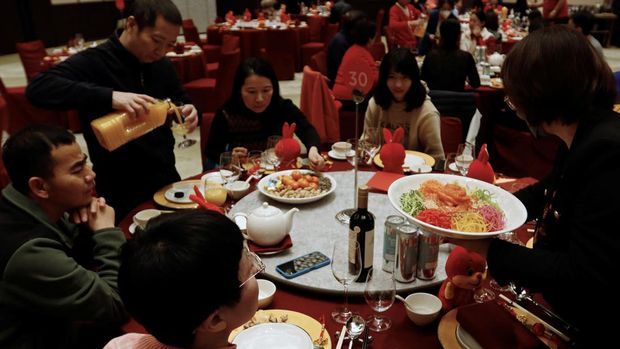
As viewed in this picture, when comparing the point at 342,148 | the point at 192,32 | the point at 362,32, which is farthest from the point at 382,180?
the point at 192,32

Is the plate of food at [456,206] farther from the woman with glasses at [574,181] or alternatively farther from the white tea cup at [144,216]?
the white tea cup at [144,216]

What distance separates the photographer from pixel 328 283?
1486mm

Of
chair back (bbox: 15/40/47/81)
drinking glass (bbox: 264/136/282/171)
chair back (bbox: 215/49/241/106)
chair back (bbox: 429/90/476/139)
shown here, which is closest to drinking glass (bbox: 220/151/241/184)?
drinking glass (bbox: 264/136/282/171)

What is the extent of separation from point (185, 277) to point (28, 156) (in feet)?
2.89

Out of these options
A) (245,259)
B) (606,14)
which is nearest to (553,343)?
(245,259)

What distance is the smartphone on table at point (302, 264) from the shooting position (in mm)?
1534

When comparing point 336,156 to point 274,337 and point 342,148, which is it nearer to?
point 342,148

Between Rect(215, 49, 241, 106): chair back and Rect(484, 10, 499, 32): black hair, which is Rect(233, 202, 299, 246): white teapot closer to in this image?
Rect(215, 49, 241, 106): chair back

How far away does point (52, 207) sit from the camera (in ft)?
5.09

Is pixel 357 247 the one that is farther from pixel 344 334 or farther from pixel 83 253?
pixel 83 253

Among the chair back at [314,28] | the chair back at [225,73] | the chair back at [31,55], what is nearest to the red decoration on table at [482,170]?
the chair back at [225,73]

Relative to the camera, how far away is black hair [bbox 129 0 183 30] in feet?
6.94

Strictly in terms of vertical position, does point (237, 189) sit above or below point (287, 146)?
below

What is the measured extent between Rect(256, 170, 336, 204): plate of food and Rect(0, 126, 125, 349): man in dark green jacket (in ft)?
2.25
